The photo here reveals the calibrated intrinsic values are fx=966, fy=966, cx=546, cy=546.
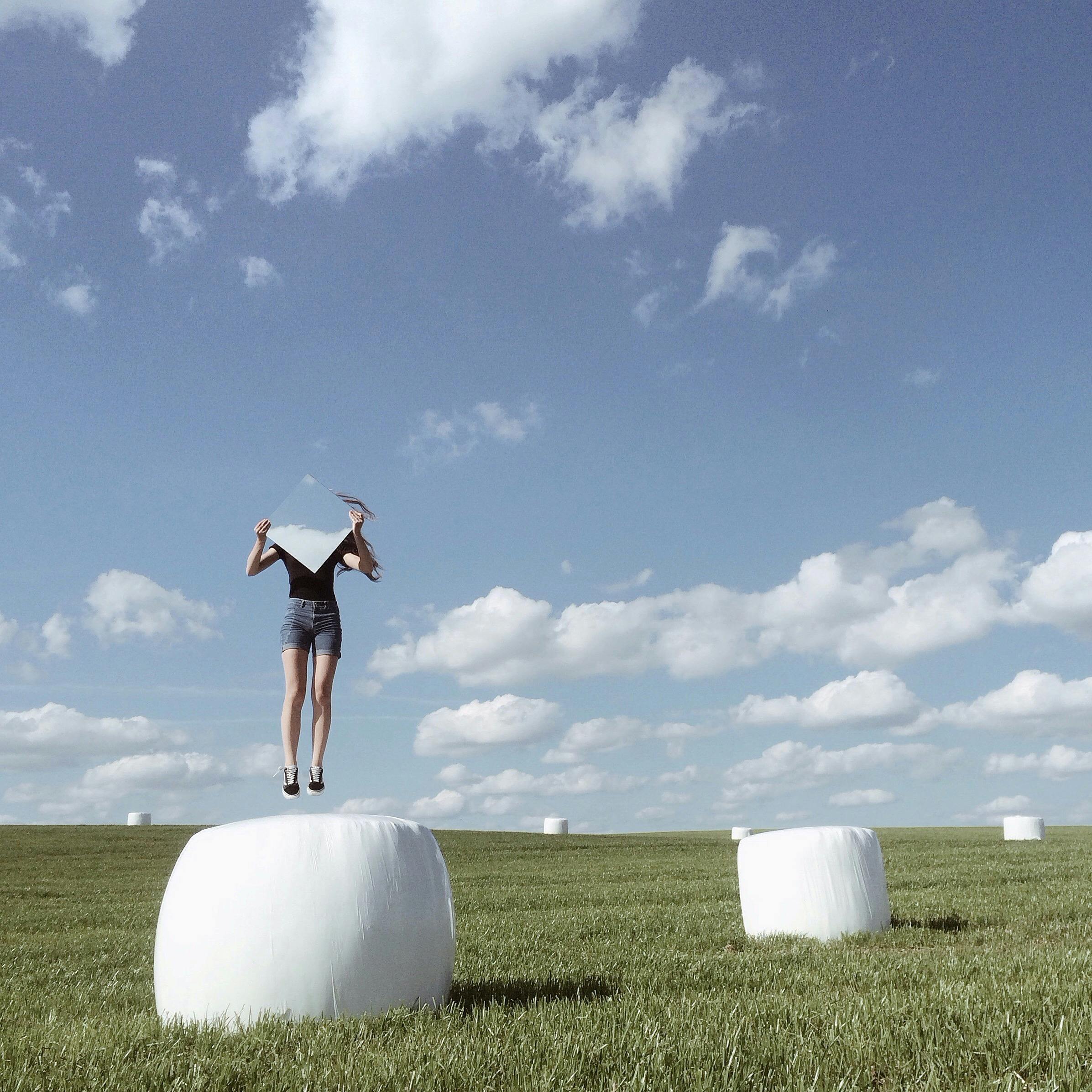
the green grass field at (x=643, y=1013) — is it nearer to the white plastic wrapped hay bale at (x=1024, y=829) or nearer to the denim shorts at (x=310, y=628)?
the denim shorts at (x=310, y=628)

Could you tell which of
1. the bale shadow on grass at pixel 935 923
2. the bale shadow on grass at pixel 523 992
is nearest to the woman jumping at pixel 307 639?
the bale shadow on grass at pixel 523 992

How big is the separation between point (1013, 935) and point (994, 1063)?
5732 millimetres

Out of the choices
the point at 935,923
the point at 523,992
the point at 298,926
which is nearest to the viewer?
the point at 298,926

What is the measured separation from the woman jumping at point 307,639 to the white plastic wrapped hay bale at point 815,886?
4.48 m

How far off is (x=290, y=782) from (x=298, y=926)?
4.35 meters

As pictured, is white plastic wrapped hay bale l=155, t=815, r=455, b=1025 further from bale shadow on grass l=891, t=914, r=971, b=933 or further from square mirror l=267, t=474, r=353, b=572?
bale shadow on grass l=891, t=914, r=971, b=933

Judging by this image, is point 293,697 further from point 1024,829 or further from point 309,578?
point 1024,829

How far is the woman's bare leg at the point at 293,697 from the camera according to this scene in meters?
9.58

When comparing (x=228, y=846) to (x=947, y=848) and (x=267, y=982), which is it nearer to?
(x=267, y=982)

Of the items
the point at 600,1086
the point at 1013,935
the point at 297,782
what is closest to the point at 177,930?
the point at 600,1086

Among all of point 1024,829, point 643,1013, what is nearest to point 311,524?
point 643,1013

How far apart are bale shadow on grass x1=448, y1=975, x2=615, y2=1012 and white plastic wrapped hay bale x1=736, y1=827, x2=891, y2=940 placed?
9.06 ft

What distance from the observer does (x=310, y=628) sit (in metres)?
9.67

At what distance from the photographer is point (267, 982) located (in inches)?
213
